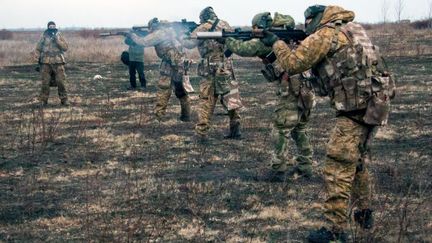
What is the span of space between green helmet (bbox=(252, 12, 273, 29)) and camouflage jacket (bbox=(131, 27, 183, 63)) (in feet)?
13.8

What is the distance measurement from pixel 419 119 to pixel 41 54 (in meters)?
8.16

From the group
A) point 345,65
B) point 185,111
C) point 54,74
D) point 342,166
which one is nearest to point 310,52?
point 345,65

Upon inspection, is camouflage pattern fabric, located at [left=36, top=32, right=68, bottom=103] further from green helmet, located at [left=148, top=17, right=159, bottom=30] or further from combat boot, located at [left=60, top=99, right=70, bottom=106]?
green helmet, located at [left=148, top=17, right=159, bottom=30]

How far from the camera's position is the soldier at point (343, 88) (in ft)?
14.2

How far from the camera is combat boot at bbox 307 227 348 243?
14.4ft

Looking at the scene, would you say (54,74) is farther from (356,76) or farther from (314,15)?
(356,76)

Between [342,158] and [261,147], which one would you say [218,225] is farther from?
[261,147]

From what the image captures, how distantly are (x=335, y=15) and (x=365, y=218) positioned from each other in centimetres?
178

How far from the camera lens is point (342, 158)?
14.5ft

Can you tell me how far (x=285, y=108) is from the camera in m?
6.30

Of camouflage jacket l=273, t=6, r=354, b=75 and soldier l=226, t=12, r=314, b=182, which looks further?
soldier l=226, t=12, r=314, b=182

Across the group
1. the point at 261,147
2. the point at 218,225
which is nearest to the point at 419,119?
the point at 261,147

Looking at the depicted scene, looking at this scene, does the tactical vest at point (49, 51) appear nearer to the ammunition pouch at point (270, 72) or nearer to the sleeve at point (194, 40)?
the sleeve at point (194, 40)

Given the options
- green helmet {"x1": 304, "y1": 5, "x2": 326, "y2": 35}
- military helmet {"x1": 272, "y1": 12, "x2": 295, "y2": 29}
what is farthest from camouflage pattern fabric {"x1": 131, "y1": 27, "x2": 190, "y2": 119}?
green helmet {"x1": 304, "y1": 5, "x2": 326, "y2": 35}
